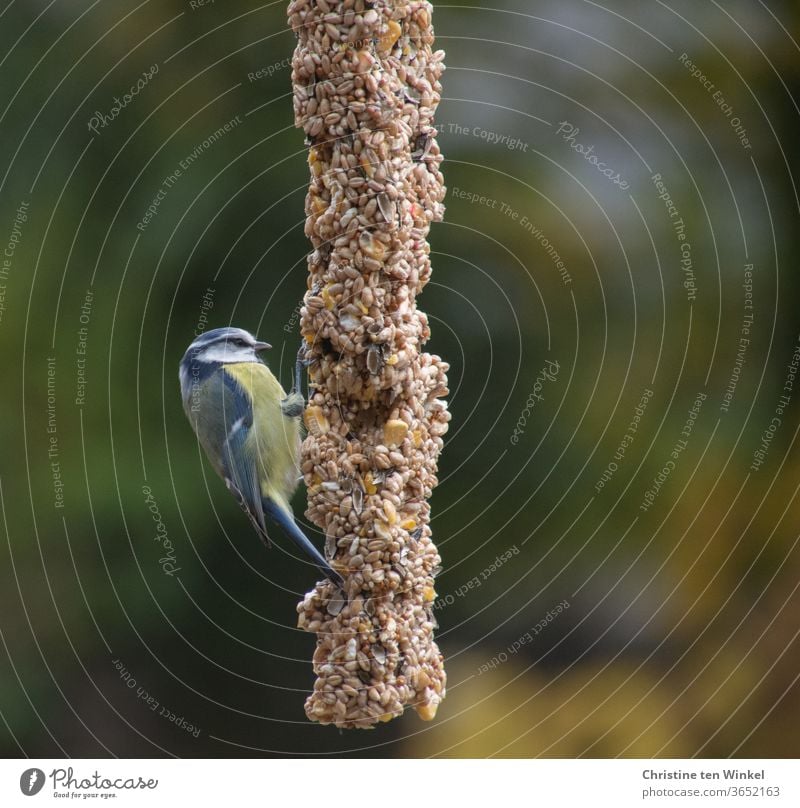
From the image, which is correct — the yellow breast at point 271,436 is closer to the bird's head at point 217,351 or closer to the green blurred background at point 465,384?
the bird's head at point 217,351

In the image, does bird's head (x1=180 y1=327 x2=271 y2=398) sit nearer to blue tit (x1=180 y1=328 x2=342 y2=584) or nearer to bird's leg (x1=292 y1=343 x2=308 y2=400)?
blue tit (x1=180 y1=328 x2=342 y2=584)

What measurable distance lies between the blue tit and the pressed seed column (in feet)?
0.68

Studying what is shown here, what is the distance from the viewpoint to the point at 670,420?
11.2ft

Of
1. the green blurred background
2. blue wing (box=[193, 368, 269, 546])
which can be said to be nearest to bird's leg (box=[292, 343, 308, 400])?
blue wing (box=[193, 368, 269, 546])

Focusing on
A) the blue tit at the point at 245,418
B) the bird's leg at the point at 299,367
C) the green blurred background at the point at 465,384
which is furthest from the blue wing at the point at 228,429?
the green blurred background at the point at 465,384

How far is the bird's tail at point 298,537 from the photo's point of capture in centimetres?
190

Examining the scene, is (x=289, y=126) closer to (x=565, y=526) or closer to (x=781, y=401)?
(x=565, y=526)

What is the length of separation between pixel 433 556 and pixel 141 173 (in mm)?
1641

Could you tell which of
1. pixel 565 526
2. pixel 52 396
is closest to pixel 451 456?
pixel 565 526

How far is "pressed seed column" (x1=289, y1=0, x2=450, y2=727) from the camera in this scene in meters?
1.81

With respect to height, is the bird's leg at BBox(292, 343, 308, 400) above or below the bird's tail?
above

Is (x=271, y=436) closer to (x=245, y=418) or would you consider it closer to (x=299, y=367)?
(x=245, y=418)

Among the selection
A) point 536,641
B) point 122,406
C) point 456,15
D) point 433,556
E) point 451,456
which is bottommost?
point 536,641

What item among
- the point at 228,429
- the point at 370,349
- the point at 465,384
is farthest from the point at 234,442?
the point at 465,384
